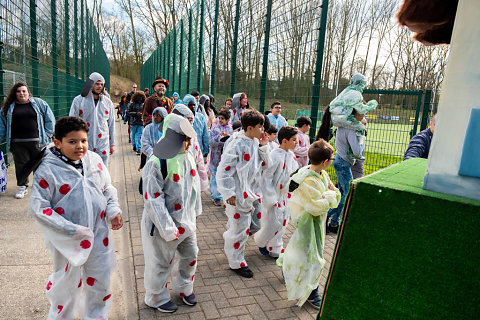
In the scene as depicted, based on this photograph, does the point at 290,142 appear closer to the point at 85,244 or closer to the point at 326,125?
the point at 326,125

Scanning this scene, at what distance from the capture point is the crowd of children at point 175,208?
97.5 inches

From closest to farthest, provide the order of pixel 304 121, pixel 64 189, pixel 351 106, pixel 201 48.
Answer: pixel 64 189
pixel 351 106
pixel 304 121
pixel 201 48

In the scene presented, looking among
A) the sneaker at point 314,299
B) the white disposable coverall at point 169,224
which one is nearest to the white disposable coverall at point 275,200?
the sneaker at point 314,299

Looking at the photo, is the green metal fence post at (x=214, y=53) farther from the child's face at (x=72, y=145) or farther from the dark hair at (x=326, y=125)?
the child's face at (x=72, y=145)

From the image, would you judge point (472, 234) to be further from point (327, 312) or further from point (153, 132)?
point (153, 132)

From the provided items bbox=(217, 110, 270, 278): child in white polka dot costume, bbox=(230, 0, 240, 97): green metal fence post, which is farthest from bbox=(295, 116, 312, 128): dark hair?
bbox=(230, 0, 240, 97): green metal fence post

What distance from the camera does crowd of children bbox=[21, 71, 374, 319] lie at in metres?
2.48

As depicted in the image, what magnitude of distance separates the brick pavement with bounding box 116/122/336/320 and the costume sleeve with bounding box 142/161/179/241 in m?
0.81

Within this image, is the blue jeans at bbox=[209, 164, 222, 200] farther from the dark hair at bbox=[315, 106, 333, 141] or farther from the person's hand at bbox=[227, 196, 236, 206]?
the person's hand at bbox=[227, 196, 236, 206]

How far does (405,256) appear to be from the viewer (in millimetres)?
718

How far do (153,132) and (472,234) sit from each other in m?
5.73


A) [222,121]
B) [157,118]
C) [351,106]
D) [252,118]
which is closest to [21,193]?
[157,118]

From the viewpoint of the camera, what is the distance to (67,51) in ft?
33.9

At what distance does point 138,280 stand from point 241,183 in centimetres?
148
